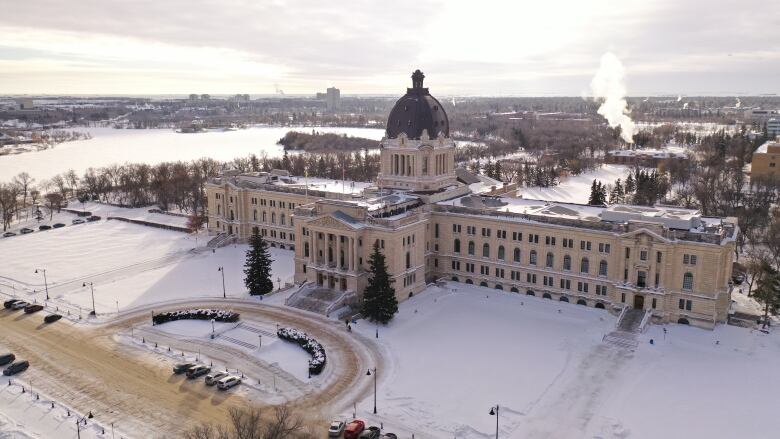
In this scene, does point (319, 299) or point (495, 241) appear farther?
point (495, 241)

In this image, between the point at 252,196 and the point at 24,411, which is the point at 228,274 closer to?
the point at 252,196

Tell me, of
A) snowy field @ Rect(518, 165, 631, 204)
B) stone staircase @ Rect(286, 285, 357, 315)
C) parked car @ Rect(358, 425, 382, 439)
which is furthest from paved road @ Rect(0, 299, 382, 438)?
snowy field @ Rect(518, 165, 631, 204)

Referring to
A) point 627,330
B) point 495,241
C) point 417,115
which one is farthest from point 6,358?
point 627,330

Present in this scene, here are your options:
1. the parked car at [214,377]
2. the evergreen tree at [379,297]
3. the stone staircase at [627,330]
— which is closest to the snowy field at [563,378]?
the stone staircase at [627,330]

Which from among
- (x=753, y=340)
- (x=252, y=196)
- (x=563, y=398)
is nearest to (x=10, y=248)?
(x=252, y=196)

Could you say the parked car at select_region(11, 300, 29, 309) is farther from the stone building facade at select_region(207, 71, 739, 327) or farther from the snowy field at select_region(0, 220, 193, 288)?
the stone building facade at select_region(207, 71, 739, 327)

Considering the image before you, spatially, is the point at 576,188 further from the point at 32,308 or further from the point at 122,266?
the point at 32,308

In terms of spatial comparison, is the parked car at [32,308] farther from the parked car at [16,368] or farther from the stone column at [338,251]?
the stone column at [338,251]

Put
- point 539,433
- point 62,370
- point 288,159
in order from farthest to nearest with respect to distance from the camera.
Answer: point 288,159, point 62,370, point 539,433
